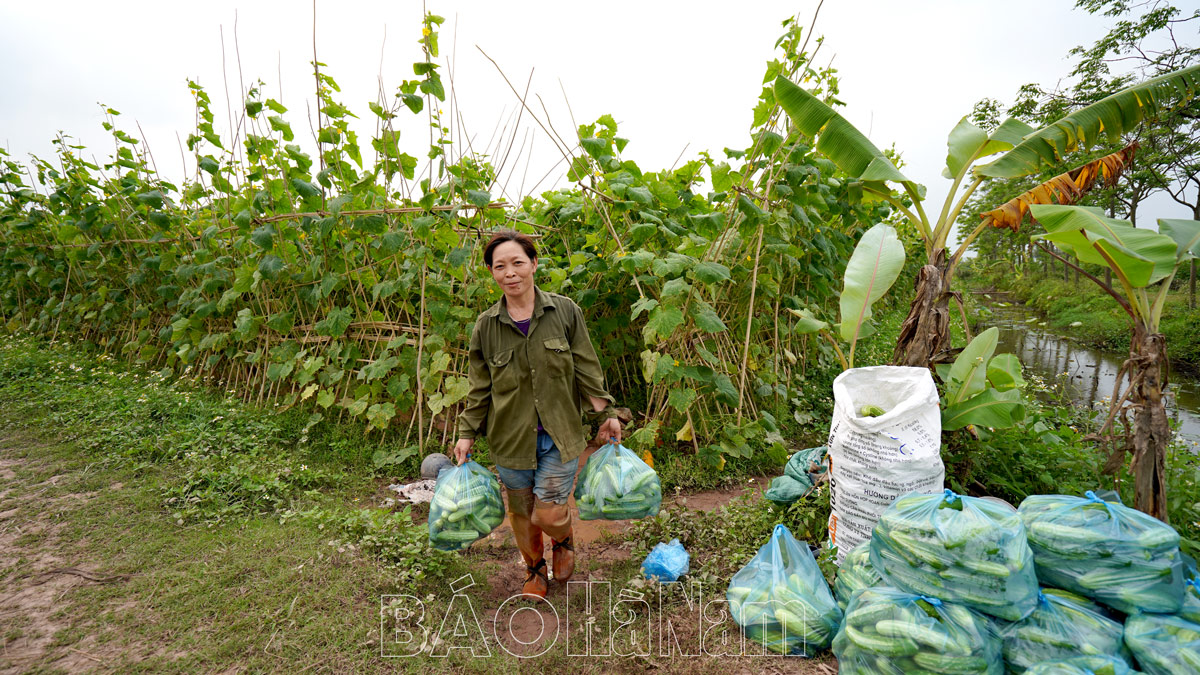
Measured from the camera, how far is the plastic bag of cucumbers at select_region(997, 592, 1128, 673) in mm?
1665

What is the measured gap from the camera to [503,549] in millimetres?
3117

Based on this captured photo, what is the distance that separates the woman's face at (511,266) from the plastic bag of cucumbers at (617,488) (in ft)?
2.71

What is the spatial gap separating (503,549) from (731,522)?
1.22m

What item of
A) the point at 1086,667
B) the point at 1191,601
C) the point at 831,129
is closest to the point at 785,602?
the point at 1086,667

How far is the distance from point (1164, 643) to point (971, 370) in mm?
1422

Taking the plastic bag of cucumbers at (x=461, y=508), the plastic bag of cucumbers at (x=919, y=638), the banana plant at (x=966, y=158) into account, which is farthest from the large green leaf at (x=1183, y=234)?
the plastic bag of cucumbers at (x=461, y=508)

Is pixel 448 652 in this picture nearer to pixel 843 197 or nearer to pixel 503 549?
pixel 503 549

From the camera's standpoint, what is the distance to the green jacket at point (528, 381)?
2.46 meters

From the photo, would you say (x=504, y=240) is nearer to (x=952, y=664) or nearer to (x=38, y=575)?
(x=952, y=664)

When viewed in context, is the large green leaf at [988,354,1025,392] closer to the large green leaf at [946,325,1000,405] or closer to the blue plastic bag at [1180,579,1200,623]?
the large green leaf at [946,325,1000,405]

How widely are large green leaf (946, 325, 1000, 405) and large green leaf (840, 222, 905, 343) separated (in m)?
0.49

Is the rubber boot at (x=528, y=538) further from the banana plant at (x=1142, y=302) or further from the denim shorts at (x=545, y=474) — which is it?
the banana plant at (x=1142, y=302)

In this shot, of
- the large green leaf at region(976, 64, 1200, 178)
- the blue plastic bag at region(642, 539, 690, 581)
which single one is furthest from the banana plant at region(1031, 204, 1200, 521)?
the blue plastic bag at region(642, 539, 690, 581)

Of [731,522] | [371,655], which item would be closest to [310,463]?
[371,655]
